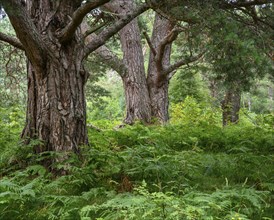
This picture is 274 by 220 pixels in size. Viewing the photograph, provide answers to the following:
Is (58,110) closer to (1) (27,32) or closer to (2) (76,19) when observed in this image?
(1) (27,32)

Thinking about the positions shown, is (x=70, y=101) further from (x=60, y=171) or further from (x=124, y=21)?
(x=124, y=21)

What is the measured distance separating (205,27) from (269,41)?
89cm

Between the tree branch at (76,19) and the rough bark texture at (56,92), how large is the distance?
155 mm

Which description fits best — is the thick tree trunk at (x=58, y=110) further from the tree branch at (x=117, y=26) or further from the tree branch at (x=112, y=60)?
the tree branch at (x=112, y=60)

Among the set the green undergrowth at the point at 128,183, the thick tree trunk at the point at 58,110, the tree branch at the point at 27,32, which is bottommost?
the green undergrowth at the point at 128,183

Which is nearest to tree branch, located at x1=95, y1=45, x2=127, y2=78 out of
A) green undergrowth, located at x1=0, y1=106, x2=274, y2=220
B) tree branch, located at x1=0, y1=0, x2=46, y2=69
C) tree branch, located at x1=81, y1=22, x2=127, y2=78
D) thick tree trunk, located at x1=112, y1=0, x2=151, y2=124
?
tree branch, located at x1=81, y1=22, x2=127, y2=78

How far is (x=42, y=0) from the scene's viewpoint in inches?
185

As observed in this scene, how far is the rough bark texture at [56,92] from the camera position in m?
4.46

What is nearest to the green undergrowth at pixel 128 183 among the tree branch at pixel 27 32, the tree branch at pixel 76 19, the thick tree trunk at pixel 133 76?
the tree branch at pixel 27 32

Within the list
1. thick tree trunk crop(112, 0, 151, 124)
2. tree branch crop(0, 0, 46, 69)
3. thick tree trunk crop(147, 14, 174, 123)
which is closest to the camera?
tree branch crop(0, 0, 46, 69)

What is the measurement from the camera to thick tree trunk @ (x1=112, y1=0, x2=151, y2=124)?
8.96 m

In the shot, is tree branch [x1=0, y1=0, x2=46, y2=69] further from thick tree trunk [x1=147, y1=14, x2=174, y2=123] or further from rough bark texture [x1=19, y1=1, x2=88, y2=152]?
thick tree trunk [x1=147, y1=14, x2=174, y2=123]

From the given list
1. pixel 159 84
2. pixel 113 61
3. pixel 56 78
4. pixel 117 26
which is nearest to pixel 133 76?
pixel 113 61

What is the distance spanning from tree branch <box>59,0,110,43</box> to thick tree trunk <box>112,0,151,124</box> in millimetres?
4636
